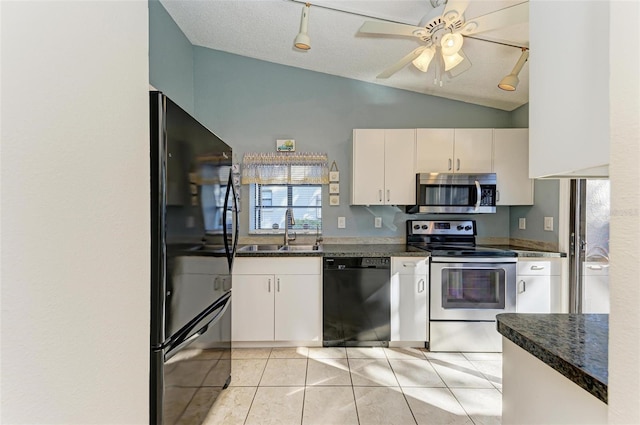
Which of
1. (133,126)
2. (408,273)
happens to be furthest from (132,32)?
(408,273)

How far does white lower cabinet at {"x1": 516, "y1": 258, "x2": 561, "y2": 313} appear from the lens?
9.20 ft

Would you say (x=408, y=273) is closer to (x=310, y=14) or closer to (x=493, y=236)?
(x=493, y=236)

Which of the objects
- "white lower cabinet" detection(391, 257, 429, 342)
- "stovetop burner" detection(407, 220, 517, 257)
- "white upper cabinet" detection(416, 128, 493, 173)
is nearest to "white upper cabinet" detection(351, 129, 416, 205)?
"white upper cabinet" detection(416, 128, 493, 173)

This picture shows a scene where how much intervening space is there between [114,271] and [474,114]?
3.75 meters

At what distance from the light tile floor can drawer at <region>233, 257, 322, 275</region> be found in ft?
2.39

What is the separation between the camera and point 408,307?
2.86 m

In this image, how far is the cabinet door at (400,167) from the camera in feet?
10.3

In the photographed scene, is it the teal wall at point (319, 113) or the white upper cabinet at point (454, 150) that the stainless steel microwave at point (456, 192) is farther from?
the teal wall at point (319, 113)

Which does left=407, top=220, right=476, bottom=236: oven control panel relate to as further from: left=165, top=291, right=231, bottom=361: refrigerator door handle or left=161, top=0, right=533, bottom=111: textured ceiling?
left=165, top=291, right=231, bottom=361: refrigerator door handle

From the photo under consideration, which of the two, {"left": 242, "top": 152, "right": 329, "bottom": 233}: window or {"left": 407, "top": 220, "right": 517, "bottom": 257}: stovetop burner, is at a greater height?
{"left": 242, "top": 152, "right": 329, "bottom": 233}: window

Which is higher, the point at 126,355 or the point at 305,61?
the point at 305,61

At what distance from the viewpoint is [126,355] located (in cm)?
84

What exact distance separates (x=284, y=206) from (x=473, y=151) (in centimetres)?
206

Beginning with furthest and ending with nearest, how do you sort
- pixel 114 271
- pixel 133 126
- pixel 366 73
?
1. pixel 366 73
2. pixel 133 126
3. pixel 114 271
